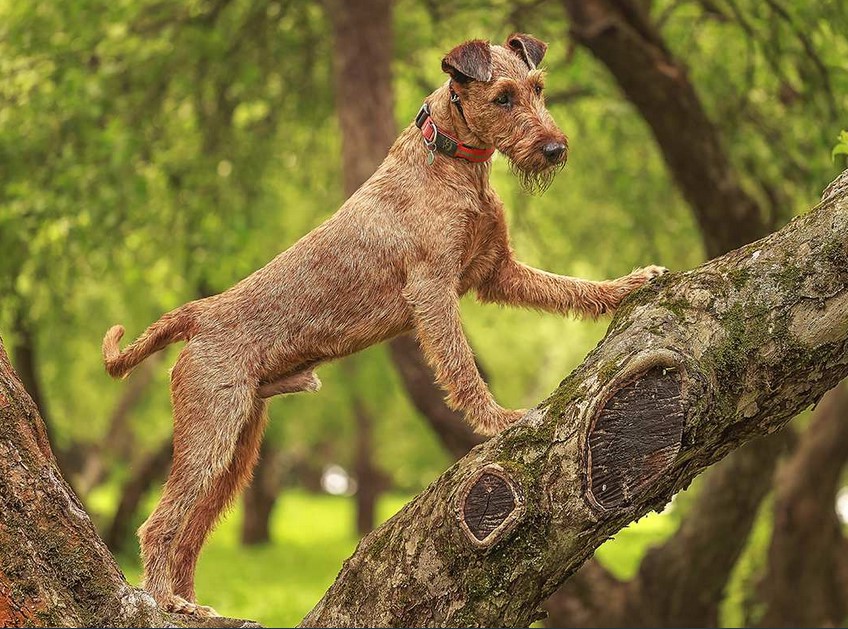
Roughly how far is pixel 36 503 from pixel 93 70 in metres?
6.37

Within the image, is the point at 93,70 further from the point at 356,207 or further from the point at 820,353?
the point at 820,353

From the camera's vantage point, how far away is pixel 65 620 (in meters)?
3.16

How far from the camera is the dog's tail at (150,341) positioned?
3.61 m

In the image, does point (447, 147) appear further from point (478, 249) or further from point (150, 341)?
point (150, 341)

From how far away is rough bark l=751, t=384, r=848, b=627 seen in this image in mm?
10789

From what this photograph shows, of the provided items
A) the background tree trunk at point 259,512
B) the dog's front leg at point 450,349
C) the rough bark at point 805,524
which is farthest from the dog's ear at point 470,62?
the background tree trunk at point 259,512

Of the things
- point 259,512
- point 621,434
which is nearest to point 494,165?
point 621,434

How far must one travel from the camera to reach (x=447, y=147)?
3.50m

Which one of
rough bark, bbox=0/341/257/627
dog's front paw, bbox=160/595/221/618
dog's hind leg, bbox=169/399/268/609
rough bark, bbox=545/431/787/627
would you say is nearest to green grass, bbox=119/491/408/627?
dog's hind leg, bbox=169/399/268/609

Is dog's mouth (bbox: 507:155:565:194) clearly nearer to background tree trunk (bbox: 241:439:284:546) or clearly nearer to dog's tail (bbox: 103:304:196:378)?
dog's tail (bbox: 103:304:196:378)

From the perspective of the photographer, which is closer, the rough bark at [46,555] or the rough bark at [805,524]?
the rough bark at [46,555]

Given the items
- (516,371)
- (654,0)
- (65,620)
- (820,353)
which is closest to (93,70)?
(654,0)

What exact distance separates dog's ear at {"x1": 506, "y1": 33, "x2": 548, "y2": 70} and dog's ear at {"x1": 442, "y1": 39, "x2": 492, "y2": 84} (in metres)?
0.22

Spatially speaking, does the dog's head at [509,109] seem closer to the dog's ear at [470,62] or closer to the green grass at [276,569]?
the dog's ear at [470,62]
